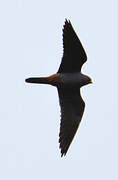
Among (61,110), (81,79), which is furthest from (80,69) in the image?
(61,110)

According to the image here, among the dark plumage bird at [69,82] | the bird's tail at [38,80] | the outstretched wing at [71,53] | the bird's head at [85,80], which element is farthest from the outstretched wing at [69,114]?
the outstretched wing at [71,53]

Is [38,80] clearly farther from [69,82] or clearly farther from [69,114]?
[69,114]

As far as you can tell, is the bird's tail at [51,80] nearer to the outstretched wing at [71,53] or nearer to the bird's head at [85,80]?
the outstretched wing at [71,53]

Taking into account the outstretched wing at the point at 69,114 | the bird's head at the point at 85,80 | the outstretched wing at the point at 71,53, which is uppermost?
the outstretched wing at the point at 71,53

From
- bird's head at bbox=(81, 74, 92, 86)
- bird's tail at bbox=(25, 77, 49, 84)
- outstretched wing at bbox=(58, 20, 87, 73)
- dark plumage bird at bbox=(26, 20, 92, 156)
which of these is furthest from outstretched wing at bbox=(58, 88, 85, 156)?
outstretched wing at bbox=(58, 20, 87, 73)

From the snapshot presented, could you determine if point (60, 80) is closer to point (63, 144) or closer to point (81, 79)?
point (81, 79)

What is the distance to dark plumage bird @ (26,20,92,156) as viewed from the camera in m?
20.8

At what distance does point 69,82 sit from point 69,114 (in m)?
1.28

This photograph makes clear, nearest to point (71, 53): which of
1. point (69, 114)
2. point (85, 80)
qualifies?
point (85, 80)

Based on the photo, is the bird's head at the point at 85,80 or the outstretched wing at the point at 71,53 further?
the bird's head at the point at 85,80

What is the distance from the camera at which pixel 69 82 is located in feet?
71.5

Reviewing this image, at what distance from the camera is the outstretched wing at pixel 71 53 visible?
67.5ft

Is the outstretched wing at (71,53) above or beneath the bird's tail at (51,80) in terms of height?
above

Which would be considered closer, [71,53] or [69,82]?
[71,53]
